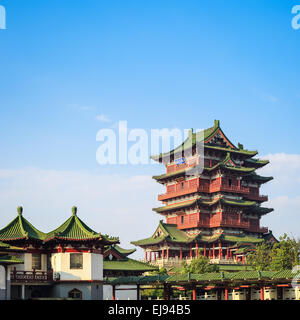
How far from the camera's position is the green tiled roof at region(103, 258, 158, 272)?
5691 cm

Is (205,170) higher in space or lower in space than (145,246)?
higher

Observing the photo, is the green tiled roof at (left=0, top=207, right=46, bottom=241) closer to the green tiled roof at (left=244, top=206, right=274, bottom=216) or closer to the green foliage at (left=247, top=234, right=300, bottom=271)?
the green foliage at (left=247, top=234, right=300, bottom=271)

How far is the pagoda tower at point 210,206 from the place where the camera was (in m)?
81.1

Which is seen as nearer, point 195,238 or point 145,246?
point 195,238

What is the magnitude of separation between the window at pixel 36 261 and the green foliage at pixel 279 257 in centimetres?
2728

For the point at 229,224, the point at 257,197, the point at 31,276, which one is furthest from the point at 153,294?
the point at 257,197

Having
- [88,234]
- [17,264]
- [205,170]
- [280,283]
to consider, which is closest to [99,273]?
[88,234]

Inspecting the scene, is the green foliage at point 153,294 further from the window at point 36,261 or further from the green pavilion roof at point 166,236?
the window at point 36,261

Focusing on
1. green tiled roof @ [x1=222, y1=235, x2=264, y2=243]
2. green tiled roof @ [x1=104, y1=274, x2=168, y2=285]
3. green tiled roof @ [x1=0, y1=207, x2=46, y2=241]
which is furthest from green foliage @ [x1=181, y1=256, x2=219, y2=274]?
green tiled roof @ [x1=0, y1=207, x2=46, y2=241]

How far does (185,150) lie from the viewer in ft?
291

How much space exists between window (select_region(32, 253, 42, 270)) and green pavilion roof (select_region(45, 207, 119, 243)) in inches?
68.4
